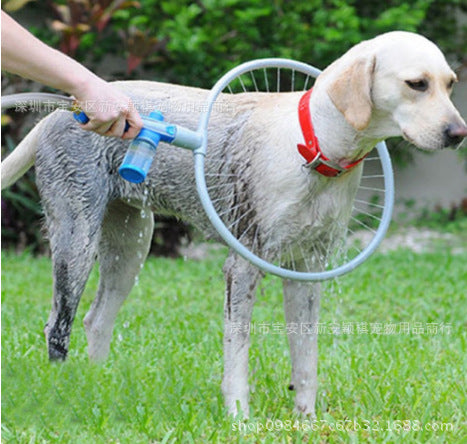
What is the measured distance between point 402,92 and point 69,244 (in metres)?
1.50

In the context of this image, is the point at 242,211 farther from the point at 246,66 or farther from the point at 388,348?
the point at 388,348

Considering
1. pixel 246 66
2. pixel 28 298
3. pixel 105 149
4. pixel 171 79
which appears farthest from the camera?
pixel 171 79

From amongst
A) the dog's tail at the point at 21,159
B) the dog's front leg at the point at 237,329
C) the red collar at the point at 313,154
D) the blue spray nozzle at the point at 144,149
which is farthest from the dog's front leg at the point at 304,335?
the dog's tail at the point at 21,159

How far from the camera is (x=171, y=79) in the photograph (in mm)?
8070

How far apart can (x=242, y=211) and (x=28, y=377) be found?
1.16 metres

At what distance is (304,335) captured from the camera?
3.41 meters

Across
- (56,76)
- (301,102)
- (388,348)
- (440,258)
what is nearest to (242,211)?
(301,102)

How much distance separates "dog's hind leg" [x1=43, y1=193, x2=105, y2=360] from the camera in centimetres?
356

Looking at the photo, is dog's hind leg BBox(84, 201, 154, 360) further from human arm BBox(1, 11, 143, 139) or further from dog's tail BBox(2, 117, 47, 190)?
human arm BBox(1, 11, 143, 139)

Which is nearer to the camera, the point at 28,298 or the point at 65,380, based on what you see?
the point at 65,380

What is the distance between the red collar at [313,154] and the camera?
10.1 feet

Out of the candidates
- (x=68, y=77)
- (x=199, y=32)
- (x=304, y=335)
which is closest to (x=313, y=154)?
(x=304, y=335)

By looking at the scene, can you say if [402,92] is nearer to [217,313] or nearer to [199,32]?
[217,313]

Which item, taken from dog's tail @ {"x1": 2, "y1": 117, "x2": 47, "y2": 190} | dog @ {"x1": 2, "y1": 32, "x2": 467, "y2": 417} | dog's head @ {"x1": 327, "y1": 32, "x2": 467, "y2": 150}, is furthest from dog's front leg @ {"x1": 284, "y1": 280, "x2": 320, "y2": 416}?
dog's tail @ {"x1": 2, "y1": 117, "x2": 47, "y2": 190}
